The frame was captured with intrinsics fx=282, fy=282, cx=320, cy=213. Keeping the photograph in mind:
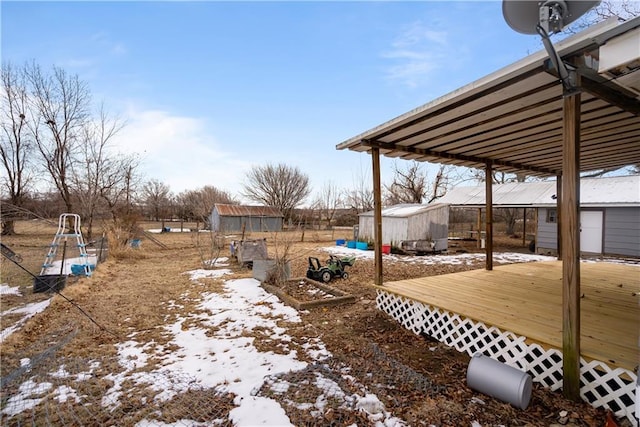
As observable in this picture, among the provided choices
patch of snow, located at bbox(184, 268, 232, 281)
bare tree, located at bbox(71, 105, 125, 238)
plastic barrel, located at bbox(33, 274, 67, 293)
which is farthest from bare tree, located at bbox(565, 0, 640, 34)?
bare tree, located at bbox(71, 105, 125, 238)

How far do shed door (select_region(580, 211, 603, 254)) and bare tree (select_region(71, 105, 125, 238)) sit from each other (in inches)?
835

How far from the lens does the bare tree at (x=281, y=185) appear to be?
31.4 meters

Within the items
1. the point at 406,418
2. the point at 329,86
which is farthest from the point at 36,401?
the point at 329,86

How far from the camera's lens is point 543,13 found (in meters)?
1.57

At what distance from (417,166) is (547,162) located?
15.9 metres

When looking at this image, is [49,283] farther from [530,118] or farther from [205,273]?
[530,118]

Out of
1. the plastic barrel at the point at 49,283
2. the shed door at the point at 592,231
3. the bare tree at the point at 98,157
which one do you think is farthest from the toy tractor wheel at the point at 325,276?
the bare tree at the point at 98,157

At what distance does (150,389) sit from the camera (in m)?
2.53

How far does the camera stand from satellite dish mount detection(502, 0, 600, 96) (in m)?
1.55

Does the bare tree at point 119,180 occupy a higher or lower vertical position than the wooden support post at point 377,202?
higher

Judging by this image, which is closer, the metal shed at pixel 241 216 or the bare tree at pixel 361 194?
the bare tree at pixel 361 194

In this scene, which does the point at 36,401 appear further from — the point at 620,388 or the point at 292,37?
the point at 292,37

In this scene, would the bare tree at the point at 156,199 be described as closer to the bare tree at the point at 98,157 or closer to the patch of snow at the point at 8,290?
the bare tree at the point at 98,157

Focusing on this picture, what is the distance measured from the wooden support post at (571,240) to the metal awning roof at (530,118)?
0.31m
